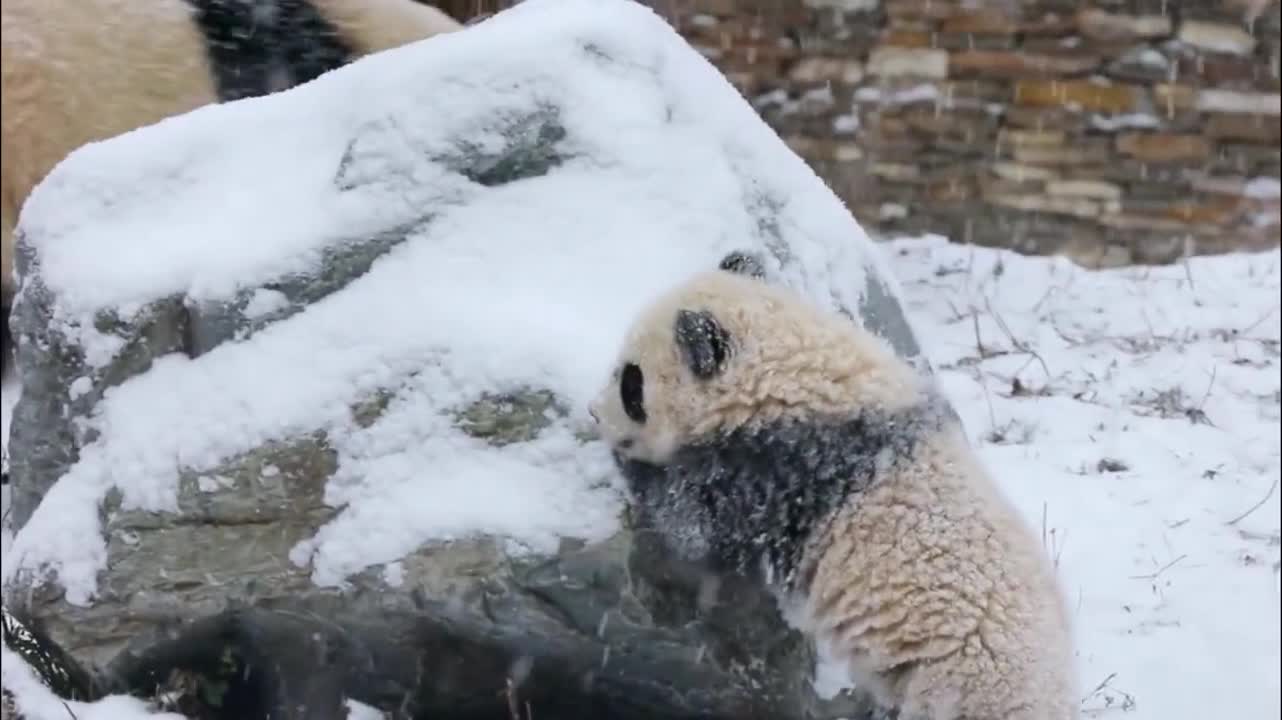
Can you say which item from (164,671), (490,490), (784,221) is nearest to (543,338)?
(490,490)

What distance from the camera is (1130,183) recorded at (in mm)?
6727

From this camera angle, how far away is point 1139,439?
4539mm

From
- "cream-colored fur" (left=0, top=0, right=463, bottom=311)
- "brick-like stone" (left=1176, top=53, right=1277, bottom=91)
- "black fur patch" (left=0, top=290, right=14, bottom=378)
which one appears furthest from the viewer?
"brick-like stone" (left=1176, top=53, right=1277, bottom=91)

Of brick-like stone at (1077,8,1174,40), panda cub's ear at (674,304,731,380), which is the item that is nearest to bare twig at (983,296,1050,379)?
brick-like stone at (1077,8,1174,40)

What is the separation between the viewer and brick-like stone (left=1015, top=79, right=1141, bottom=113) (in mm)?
6633

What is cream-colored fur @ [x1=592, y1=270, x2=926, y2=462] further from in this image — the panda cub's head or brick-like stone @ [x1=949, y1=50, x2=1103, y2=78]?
brick-like stone @ [x1=949, y1=50, x2=1103, y2=78]

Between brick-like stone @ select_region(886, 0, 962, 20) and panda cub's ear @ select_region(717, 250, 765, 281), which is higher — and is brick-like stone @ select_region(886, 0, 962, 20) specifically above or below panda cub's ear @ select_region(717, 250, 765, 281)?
below

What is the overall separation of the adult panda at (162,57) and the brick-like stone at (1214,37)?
15.4 ft

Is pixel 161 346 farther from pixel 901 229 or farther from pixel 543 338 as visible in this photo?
pixel 901 229

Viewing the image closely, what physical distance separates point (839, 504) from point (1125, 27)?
511 cm

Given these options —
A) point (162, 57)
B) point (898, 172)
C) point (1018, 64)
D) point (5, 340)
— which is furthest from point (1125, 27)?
point (5, 340)

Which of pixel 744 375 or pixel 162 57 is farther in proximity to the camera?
pixel 162 57

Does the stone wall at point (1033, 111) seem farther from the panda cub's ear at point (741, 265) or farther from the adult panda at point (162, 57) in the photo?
the panda cub's ear at point (741, 265)

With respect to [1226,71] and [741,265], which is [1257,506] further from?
[1226,71]
